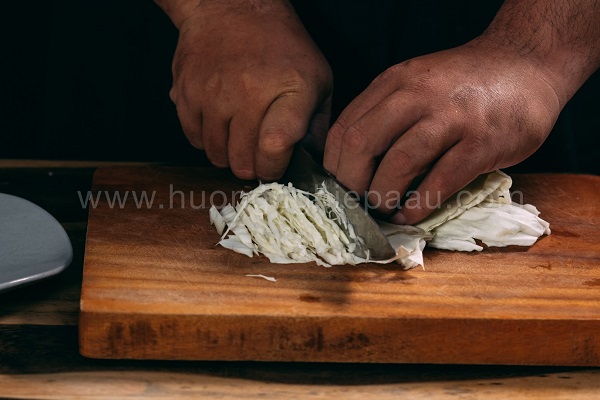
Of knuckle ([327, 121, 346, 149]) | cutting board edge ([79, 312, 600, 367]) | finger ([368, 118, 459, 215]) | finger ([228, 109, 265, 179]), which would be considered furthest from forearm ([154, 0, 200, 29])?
cutting board edge ([79, 312, 600, 367])

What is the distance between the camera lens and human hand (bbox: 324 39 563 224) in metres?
1.79

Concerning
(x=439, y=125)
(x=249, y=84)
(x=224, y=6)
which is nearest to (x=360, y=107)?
(x=439, y=125)

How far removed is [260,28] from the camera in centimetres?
216

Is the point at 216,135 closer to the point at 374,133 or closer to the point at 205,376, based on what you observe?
the point at 374,133

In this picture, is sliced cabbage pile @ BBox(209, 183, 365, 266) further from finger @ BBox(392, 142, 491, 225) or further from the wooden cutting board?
finger @ BBox(392, 142, 491, 225)

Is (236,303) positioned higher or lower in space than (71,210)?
higher

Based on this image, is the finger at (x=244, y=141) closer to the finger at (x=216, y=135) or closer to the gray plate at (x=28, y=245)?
the finger at (x=216, y=135)

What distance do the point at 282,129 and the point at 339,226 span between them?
0.29 m

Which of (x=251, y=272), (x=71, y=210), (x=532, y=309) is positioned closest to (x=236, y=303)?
(x=251, y=272)

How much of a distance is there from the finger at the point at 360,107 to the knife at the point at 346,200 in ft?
0.21

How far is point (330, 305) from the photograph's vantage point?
157 cm

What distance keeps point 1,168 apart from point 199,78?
0.68m

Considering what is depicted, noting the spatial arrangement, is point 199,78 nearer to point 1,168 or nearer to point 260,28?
point 260,28

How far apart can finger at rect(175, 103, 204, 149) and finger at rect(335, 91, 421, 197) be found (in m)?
0.50
